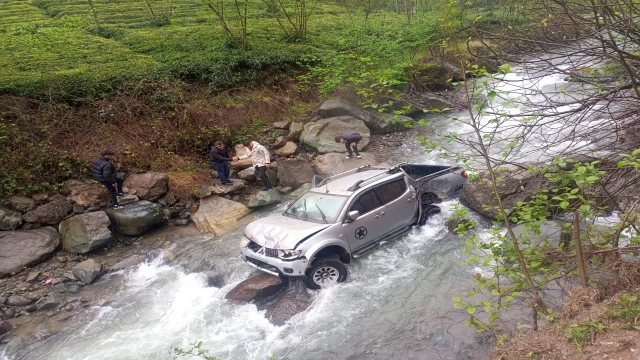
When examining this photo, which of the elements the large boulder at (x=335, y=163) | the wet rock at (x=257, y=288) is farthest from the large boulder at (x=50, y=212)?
the large boulder at (x=335, y=163)

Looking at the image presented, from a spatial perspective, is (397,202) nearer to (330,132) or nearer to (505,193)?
(505,193)

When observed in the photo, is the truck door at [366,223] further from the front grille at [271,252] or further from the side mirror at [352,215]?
the front grille at [271,252]

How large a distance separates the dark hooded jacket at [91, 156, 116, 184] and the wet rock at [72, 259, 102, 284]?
2.08 meters

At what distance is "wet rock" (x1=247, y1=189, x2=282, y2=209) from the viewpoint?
1142cm

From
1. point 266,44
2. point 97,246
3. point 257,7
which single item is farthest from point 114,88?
point 257,7

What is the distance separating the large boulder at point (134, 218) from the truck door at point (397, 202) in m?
5.76

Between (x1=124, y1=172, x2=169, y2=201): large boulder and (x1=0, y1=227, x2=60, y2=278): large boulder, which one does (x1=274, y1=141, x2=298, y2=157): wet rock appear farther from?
(x1=0, y1=227, x2=60, y2=278): large boulder

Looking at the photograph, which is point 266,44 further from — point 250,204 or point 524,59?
point 524,59

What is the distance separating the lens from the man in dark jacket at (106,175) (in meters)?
10.6

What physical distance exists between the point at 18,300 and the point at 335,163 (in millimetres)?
8476

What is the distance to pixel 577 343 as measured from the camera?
4.23m

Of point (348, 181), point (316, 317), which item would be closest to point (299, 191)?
point (348, 181)

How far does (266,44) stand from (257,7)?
10347 millimetres

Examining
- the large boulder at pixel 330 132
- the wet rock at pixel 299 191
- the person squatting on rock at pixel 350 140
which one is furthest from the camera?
the large boulder at pixel 330 132
